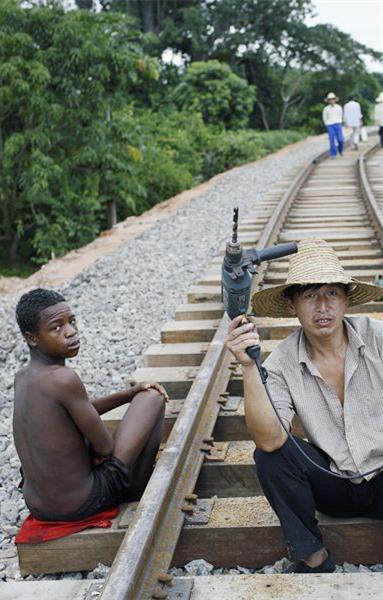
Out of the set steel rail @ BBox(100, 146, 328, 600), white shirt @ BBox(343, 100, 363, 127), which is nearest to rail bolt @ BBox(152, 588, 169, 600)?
steel rail @ BBox(100, 146, 328, 600)

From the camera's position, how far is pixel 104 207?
16.6 metres

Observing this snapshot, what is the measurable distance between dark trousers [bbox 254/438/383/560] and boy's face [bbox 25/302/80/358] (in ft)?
2.69

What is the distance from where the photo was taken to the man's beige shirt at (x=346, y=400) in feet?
8.23

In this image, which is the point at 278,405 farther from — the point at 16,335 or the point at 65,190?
the point at 65,190

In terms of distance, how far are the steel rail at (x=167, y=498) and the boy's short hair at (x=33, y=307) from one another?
71cm

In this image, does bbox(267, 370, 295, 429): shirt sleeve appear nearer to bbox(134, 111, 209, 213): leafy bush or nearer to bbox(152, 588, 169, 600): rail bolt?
bbox(152, 588, 169, 600): rail bolt

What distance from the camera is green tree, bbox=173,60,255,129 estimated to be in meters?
26.5

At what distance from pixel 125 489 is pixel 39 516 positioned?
344 mm

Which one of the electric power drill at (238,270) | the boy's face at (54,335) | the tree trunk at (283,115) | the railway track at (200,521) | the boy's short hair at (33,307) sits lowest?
the railway track at (200,521)

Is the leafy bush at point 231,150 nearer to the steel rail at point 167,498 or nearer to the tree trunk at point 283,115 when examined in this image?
the tree trunk at point 283,115

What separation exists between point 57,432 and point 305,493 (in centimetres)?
92

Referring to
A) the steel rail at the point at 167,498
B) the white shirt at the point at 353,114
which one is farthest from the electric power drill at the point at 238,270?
the white shirt at the point at 353,114

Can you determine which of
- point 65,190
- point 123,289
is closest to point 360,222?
point 123,289

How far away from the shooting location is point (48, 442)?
2703mm
